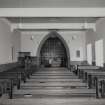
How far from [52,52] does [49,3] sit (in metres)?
9.04

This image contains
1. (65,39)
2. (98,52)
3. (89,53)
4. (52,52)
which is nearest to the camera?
(98,52)

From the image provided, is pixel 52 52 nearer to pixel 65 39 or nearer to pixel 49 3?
pixel 65 39

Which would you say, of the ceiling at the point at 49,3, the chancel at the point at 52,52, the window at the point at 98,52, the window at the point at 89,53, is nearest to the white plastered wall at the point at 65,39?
the chancel at the point at 52,52

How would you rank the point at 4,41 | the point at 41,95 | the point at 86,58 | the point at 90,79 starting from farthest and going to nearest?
the point at 86,58 → the point at 4,41 → the point at 90,79 → the point at 41,95

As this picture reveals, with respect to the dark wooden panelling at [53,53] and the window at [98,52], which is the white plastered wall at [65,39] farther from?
the window at [98,52]

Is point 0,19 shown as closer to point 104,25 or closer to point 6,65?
point 6,65

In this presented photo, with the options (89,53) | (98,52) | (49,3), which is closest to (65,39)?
(89,53)

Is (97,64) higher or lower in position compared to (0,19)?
lower

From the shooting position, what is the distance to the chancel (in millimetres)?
4633

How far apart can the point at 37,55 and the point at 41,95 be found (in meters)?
10.2

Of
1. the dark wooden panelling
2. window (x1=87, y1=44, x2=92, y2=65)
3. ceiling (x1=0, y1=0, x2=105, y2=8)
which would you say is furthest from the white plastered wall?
ceiling (x1=0, y1=0, x2=105, y2=8)

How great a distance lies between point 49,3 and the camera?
727cm

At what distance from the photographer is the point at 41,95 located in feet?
14.9

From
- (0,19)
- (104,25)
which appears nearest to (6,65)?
(0,19)
